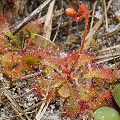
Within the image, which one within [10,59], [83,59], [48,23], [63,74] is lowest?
[63,74]

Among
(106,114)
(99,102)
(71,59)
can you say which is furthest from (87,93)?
(71,59)

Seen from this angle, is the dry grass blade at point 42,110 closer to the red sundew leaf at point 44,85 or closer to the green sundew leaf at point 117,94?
the red sundew leaf at point 44,85

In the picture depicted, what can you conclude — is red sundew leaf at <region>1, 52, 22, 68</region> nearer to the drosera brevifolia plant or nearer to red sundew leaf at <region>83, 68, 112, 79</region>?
the drosera brevifolia plant

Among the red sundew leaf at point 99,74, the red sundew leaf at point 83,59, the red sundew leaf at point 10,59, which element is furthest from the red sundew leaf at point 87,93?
the red sundew leaf at point 10,59

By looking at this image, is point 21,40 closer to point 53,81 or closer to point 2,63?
point 2,63

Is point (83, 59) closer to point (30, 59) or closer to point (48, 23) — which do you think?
point (30, 59)
